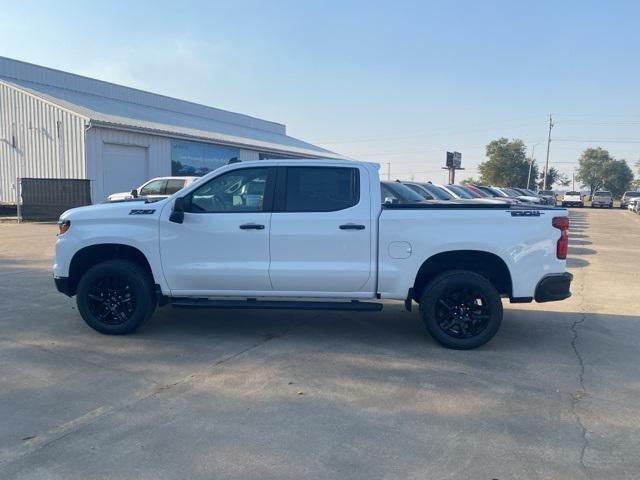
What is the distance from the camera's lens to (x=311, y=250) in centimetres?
572

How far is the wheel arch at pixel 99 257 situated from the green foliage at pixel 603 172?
104481 millimetres

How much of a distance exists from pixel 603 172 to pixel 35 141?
10216 cm

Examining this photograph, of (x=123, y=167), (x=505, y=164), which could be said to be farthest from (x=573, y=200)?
(x=123, y=167)

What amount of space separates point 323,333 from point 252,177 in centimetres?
196

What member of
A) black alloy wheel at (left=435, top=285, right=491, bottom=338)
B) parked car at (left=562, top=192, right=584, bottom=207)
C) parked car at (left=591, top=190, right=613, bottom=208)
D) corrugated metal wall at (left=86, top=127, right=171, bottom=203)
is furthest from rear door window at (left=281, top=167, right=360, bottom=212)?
parked car at (left=562, top=192, right=584, bottom=207)

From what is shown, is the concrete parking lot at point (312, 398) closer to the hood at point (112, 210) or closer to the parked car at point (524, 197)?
the hood at point (112, 210)

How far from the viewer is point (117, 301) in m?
6.11

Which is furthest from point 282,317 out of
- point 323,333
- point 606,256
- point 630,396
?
point 606,256

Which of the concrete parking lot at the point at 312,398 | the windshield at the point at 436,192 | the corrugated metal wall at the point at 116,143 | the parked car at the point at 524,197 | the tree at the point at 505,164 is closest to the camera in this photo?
the concrete parking lot at the point at 312,398

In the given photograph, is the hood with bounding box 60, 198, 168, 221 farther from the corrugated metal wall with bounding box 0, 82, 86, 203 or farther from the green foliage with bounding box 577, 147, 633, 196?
the green foliage with bounding box 577, 147, 633, 196

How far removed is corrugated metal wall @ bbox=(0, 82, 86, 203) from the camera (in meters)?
22.9

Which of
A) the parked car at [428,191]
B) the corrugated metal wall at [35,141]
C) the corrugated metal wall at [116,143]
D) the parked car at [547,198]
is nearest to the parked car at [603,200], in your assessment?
the parked car at [547,198]

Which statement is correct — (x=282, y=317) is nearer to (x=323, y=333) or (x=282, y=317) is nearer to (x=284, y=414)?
(x=323, y=333)

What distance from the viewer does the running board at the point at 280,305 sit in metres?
5.72
